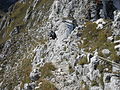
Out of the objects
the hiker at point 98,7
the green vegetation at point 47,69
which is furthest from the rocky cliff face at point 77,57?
the hiker at point 98,7

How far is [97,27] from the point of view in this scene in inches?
1433

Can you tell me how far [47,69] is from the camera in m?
36.3

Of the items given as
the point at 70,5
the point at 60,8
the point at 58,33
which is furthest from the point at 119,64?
the point at 60,8

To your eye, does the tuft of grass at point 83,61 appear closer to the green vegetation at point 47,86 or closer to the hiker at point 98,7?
the green vegetation at point 47,86

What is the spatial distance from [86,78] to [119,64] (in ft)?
13.6

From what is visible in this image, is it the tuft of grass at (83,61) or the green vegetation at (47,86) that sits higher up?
the tuft of grass at (83,61)

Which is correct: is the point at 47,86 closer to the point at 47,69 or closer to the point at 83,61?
the point at 47,69

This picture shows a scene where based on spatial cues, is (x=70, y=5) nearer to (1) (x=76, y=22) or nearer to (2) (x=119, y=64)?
(1) (x=76, y=22)

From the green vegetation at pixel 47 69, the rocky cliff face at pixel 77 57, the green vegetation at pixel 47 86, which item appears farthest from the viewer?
the green vegetation at pixel 47 69

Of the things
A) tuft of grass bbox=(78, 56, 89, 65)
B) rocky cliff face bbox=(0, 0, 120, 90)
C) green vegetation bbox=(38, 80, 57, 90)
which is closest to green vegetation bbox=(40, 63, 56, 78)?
rocky cliff face bbox=(0, 0, 120, 90)

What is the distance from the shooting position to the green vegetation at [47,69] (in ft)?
115

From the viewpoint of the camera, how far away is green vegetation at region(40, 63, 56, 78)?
115 feet

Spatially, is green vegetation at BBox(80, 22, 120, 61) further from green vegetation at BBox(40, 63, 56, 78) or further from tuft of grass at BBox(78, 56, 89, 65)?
green vegetation at BBox(40, 63, 56, 78)

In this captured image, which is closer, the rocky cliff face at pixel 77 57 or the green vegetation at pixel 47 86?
the rocky cliff face at pixel 77 57
